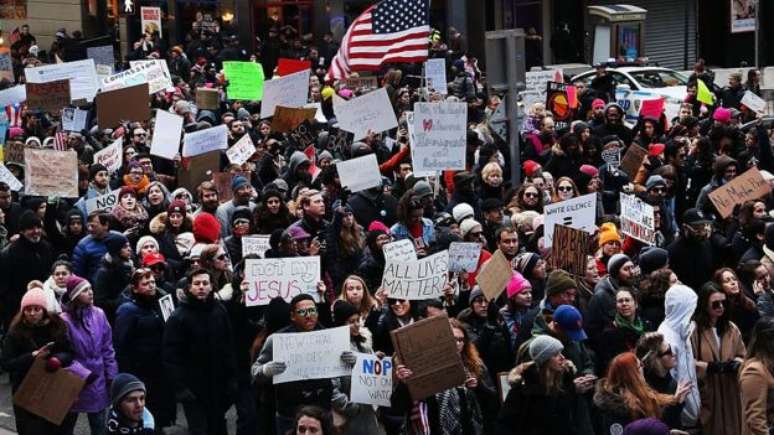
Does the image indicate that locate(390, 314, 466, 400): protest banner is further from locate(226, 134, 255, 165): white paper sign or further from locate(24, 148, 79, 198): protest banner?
locate(226, 134, 255, 165): white paper sign

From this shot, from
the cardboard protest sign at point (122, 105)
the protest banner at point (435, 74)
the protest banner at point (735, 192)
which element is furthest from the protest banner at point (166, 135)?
the protest banner at point (735, 192)

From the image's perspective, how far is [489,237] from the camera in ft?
42.5

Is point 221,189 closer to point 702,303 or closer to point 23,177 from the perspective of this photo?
point 23,177

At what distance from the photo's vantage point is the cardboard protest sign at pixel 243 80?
21.2 meters

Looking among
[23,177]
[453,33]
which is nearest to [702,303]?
[23,177]

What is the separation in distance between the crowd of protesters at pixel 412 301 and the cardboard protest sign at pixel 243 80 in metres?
4.74

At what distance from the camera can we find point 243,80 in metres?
21.3

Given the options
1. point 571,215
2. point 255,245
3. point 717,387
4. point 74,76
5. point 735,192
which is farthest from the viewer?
point 74,76

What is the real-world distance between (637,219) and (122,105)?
7876 millimetres

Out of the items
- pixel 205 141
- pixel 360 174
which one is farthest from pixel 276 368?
pixel 205 141

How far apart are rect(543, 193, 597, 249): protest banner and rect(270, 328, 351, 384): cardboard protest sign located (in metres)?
3.25

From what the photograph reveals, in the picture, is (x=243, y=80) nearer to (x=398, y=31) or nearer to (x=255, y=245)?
(x=398, y=31)

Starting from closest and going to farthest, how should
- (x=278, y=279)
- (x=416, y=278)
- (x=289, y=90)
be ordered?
1. (x=416, y=278)
2. (x=278, y=279)
3. (x=289, y=90)

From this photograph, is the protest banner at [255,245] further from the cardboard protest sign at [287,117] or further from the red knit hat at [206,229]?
the cardboard protest sign at [287,117]
